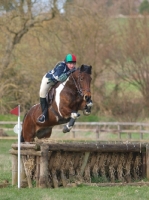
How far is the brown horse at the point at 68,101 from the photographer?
11305 mm

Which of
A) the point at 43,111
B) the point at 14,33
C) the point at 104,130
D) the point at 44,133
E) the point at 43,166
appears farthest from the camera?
the point at 14,33

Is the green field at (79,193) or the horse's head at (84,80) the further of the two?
the horse's head at (84,80)

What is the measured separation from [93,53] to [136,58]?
2.44m

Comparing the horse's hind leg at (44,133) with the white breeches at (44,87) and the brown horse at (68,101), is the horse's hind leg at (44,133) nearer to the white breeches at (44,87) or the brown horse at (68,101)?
the brown horse at (68,101)

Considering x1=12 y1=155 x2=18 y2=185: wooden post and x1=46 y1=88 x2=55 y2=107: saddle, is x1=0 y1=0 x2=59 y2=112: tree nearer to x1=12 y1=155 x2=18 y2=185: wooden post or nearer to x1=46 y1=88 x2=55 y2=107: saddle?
x1=46 y1=88 x2=55 y2=107: saddle

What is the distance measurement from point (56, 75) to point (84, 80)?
91 centimetres

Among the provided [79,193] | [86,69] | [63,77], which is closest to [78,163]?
[79,193]

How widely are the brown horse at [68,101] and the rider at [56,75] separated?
0.30 ft

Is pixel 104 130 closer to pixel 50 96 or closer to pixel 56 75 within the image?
pixel 50 96

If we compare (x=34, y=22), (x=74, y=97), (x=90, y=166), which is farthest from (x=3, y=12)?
(x=90, y=166)

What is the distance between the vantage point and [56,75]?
11.9 metres

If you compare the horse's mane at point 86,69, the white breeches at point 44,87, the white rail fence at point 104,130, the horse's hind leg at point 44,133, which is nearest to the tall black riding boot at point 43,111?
the white breeches at point 44,87

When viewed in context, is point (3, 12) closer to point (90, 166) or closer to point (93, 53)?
point (93, 53)

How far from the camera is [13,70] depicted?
28.9m
